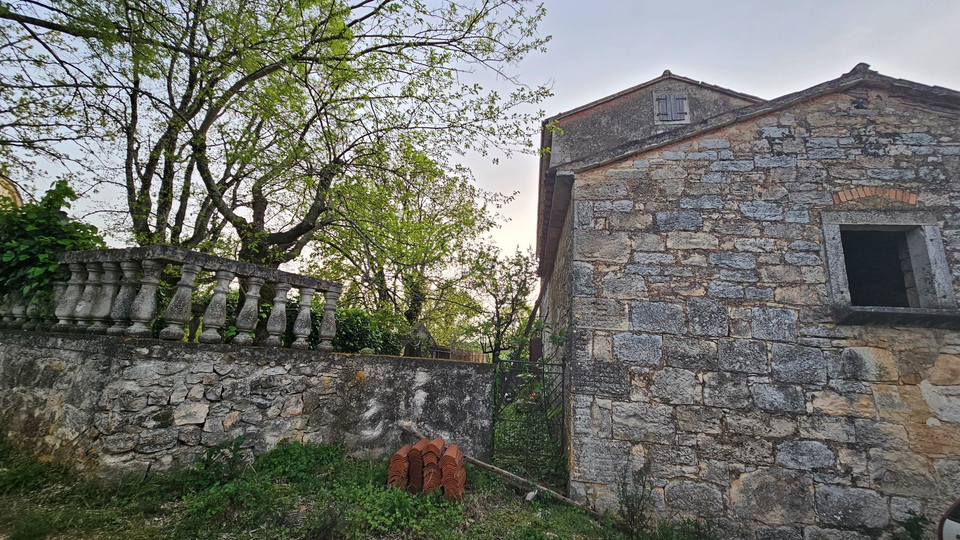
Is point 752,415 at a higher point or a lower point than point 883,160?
lower

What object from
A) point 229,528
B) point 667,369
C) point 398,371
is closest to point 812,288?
point 667,369

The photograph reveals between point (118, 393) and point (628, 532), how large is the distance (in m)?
4.22

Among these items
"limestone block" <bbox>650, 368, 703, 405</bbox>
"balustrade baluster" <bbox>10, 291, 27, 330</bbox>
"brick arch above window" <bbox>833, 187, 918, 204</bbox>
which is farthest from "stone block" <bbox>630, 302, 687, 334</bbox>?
"balustrade baluster" <bbox>10, 291, 27, 330</bbox>

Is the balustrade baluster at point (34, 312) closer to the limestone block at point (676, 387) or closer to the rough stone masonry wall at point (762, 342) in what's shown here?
the rough stone masonry wall at point (762, 342)

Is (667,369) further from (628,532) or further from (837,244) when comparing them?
(837,244)

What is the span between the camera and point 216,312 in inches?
124

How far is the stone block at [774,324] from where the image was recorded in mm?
3691

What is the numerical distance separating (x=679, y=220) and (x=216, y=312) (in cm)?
454

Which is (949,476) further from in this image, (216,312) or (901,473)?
(216,312)

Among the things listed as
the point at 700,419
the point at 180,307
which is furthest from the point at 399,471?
the point at 700,419

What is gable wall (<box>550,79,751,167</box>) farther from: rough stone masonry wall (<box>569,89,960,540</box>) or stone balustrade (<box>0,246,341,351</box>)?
stone balustrade (<box>0,246,341,351</box>)

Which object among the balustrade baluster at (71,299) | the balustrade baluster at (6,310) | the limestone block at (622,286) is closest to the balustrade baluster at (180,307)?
the balustrade baluster at (71,299)

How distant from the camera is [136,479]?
262 cm

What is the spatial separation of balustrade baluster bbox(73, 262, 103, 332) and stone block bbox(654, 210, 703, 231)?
528cm
